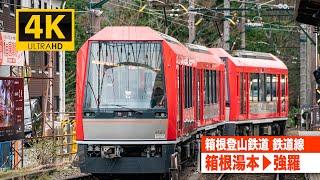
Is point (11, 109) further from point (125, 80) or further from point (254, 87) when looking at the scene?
point (254, 87)

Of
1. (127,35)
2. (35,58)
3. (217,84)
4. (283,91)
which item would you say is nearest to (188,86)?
(127,35)

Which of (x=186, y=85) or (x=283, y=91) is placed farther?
(x=283, y=91)

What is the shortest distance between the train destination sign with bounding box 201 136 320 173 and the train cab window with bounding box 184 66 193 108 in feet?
12.0

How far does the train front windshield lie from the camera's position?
17797 mm

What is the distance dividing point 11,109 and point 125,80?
4187 mm

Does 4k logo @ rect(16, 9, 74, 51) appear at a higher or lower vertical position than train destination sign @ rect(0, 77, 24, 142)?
higher

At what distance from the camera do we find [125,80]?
17.8m

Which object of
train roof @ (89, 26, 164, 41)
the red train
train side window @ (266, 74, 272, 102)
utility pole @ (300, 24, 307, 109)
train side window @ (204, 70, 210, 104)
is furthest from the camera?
utility pole @ (300, 24, 307, 109)

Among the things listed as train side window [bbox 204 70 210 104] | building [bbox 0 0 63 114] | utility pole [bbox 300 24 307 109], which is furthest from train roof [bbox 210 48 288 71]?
building [bbox 0 0 63 114]

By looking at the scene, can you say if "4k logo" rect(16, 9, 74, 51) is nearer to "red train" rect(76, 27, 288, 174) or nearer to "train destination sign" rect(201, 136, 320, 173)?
"red train" rect(76, 27, 288, 174)

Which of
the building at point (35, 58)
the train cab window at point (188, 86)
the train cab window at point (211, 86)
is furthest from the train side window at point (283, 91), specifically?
the train cab window at point (188, 86)

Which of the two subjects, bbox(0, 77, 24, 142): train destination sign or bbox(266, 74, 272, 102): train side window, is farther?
bbox(266, 74, 272, 102): train side window

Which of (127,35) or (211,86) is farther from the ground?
(127,35)

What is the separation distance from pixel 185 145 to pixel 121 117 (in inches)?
139
